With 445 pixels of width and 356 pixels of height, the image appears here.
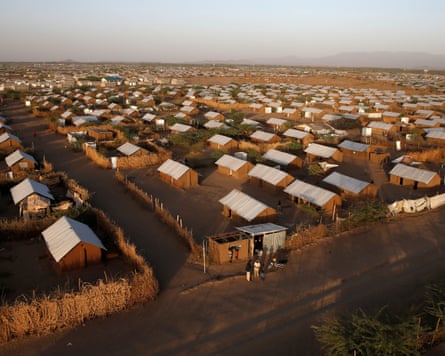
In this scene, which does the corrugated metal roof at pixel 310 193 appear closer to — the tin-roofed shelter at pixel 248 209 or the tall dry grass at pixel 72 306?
the tin-roofed shelter at pixel 248 209

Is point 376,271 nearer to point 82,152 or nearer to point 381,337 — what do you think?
point 381,337

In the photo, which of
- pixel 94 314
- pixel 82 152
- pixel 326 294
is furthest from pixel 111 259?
pixel 82 152

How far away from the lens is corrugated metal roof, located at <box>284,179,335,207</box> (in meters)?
17.9

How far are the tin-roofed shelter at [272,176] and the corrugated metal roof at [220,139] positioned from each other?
28.2ft

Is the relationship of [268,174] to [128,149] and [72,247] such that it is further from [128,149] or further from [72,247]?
[72,247]

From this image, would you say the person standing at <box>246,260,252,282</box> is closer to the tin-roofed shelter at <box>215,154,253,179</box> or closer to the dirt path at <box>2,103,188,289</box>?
the dirt path at <box>2,103,188,289</box>

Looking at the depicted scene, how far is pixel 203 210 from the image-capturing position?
18516 mm

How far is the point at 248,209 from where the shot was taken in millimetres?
16281

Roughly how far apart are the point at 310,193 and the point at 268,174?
339cm

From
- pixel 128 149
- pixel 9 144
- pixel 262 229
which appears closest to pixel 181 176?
pixel 128 149

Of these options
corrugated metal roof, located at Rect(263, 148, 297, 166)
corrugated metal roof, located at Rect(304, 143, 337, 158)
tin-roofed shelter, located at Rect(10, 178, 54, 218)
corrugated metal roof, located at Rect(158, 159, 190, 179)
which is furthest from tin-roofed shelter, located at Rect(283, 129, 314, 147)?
tin-roofed shelter, located at Rect(10, 178, 54, 218)

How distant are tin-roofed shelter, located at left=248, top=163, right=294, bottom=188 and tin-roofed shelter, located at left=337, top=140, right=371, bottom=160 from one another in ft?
31.0

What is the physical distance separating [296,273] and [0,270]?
9.87m

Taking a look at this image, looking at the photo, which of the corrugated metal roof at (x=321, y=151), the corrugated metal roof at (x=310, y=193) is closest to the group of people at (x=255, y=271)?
the corrugated metal roof at (x=310, y=193)
